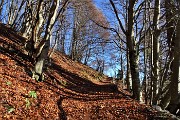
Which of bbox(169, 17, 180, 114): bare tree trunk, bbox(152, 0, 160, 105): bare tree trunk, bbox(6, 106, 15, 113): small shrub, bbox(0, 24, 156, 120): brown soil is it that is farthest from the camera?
bbox(152, 0, 160, 105): bare tree trunk

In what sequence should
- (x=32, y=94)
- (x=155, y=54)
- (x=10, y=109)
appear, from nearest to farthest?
1. (x=10, y=109)
2. (x=32, y=94)
3. (x=155, y=54)

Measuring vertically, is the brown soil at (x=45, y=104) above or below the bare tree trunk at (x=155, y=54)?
below

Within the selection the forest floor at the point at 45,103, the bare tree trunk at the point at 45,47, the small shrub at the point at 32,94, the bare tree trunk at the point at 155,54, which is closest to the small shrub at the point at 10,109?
the forest floor at the point at 45,103

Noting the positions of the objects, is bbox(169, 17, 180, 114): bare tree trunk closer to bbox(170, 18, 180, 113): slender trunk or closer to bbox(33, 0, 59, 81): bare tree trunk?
bbox(170, 18, 180, 113): slender trunk

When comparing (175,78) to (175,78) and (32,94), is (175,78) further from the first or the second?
(32,94)

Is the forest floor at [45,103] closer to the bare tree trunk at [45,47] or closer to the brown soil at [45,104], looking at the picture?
the brown soil at [45,104]

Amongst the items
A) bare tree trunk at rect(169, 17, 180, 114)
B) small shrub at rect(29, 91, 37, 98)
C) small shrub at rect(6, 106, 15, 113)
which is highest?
bare tree trunk at rect(169, 17, 180, 114)

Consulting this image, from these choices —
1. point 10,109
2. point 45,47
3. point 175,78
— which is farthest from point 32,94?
point 175,78

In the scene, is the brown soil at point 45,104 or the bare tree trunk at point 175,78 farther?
the bare tree trunk at point 175,78

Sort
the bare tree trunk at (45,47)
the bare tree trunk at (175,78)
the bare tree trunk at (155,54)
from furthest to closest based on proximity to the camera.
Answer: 1. the bare tree trunk at (45,47)
2. the bare tree trunk at (155,54)
3. the bare tree trunk at (175,78)

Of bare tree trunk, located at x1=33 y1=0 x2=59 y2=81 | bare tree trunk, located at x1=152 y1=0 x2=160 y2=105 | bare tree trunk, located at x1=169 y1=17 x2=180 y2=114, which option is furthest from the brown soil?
bare tree trunk, located at x1=152 y1=0 x2=160 y2=105

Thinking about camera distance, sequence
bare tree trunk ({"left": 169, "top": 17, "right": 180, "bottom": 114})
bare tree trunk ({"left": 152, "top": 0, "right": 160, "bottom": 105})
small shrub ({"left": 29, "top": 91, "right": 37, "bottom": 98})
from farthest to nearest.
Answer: bare tree trunk ({"left": 152, "top": 0, "right": 160, "bottom": 105}), bare tree trunk ({"left": 169, "top": 17, "right": 180, "bottom": 114}), small shrub ({"left": 29, "top": 91, "right": 37, "bottom": 98})

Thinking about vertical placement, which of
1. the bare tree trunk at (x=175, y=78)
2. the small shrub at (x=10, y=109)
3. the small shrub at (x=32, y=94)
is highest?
the bare tree trunk at (x=175, y=78)

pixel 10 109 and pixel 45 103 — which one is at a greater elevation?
pixel 45 103
